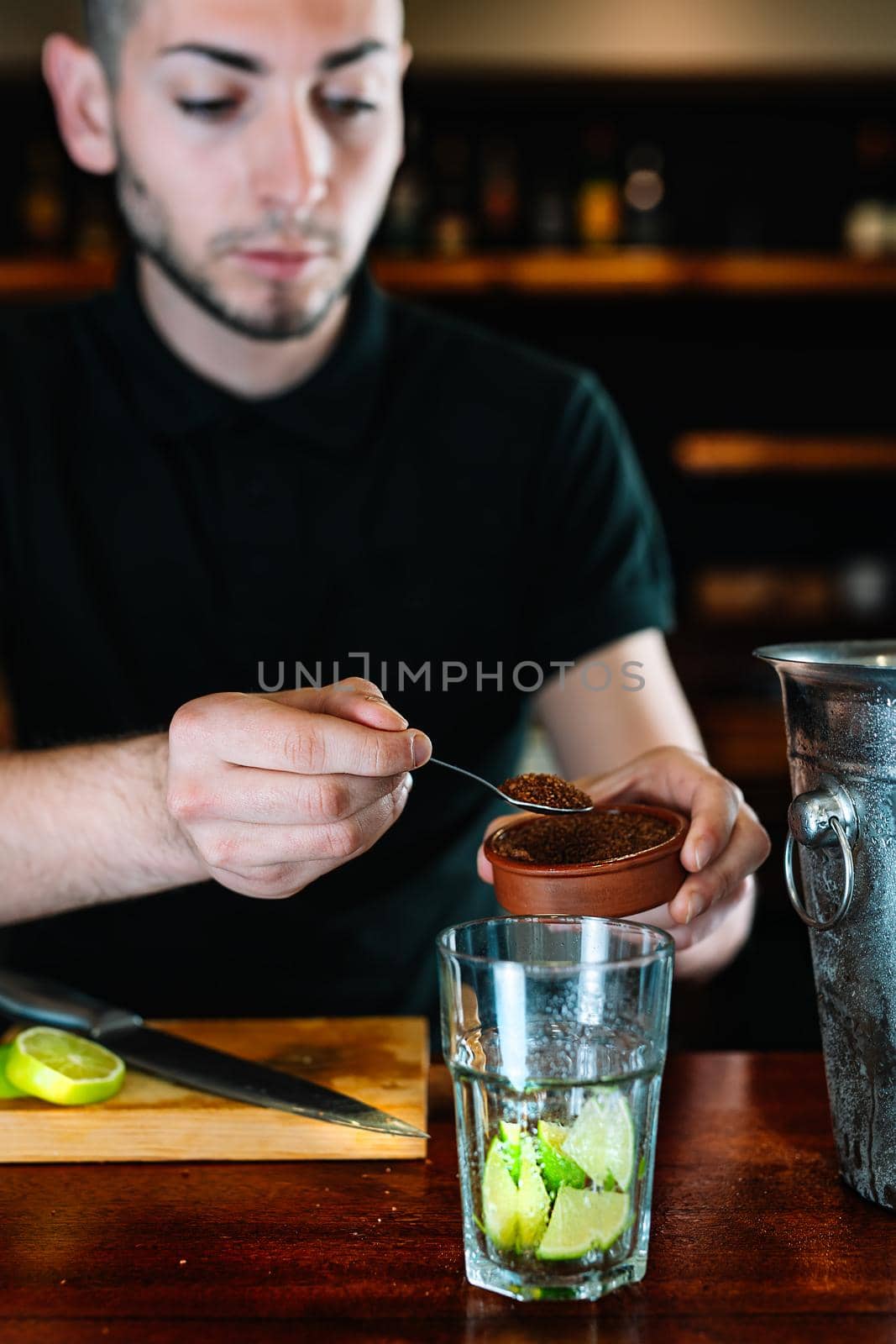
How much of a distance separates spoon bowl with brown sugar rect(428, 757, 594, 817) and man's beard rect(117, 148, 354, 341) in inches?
25.9

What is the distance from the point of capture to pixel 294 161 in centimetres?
143

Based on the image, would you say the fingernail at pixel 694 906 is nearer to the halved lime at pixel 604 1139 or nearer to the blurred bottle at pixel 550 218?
the halved lime at pixel 604 1139

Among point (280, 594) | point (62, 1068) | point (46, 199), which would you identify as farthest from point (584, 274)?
point (62, 1068)

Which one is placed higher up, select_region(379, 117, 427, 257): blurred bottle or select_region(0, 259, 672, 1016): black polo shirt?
select_region(379, 117, 427, 257): blurred bottle

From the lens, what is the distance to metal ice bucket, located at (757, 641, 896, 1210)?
82cm

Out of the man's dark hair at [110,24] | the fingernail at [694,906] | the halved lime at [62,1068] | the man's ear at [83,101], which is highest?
the man's dark hair at [110,24]

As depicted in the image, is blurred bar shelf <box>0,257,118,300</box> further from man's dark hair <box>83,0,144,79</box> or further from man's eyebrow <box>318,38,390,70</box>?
man's eyebrow <box>318,38,390,70</box>

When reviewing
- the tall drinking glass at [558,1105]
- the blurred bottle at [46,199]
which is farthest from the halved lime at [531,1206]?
the blurred bottle at [46,199]

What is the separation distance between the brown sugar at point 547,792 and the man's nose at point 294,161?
0.72 meters

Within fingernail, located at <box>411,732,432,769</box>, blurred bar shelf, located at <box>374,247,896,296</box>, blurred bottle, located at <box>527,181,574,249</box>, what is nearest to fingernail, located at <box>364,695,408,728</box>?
fingernail, located at <box>411,732,432,769</box>

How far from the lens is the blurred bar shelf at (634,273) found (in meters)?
3.39

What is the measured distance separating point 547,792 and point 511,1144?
1.15 ft

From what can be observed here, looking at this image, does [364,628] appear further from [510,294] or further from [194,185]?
[510,294]

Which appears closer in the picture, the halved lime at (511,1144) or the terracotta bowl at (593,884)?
the halved lime at (511,1144)
